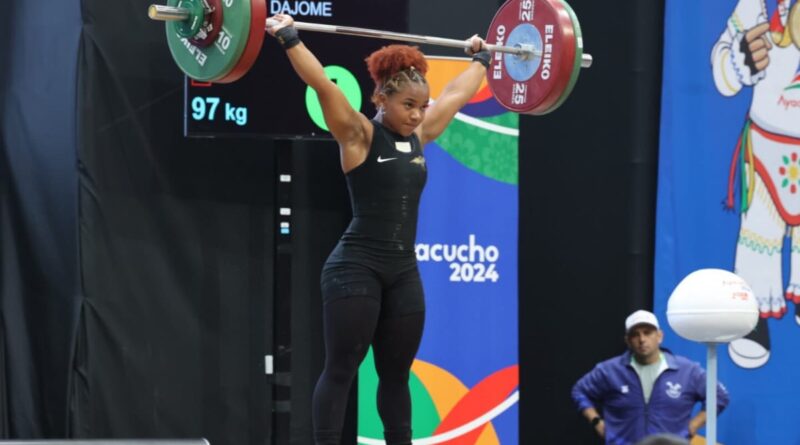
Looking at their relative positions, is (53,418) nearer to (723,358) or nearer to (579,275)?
(579,275)

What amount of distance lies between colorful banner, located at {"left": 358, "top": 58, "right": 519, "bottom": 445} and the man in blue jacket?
1.37ft

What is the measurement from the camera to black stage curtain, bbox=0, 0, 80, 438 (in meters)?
5.06

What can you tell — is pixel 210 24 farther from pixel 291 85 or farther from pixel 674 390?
pixel 674 390

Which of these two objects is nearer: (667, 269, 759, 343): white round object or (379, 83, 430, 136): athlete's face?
(379, 83, 430, 136): athlete's face

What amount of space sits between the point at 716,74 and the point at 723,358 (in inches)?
54.4

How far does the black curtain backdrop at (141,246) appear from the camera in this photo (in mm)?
5066

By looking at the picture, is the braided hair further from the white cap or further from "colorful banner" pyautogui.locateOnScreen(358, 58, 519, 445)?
the white cap

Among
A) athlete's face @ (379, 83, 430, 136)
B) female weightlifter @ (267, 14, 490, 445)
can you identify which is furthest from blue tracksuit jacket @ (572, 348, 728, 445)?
athlete's face @ (379, 83, 430, 136)

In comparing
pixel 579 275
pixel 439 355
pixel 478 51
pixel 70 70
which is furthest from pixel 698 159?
pixel 70 70

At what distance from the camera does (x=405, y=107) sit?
3.38 m

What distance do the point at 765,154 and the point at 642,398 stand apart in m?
1.40

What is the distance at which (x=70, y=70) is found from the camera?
5074 mm

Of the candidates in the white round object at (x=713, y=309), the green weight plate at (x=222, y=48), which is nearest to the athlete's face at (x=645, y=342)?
the white round object at (x=713, y=309)

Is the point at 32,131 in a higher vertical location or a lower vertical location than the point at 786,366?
higher
